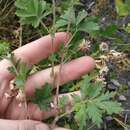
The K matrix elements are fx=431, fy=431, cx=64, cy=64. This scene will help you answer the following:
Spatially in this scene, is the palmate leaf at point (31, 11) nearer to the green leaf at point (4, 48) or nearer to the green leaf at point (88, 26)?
the green leaf at point (88, 26)

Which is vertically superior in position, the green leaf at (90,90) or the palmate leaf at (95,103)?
the green leaf at (90,90)

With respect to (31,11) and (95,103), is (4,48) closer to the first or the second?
(31,11)

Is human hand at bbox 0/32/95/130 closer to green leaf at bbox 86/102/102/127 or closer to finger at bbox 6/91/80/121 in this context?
finger at bbox 6/91/80/121

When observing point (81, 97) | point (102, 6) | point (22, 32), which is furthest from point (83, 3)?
Answer: point (81, 97)

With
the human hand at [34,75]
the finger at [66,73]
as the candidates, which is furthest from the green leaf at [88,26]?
the finger at [66,73]

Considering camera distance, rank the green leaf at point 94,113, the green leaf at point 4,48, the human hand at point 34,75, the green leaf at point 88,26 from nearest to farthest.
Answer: the green leaf at point 94,113, the green leaf at point 88,26, the human hand at point 34,75, the green leaf at point 4,48

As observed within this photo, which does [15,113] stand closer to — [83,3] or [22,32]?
[22,32]
